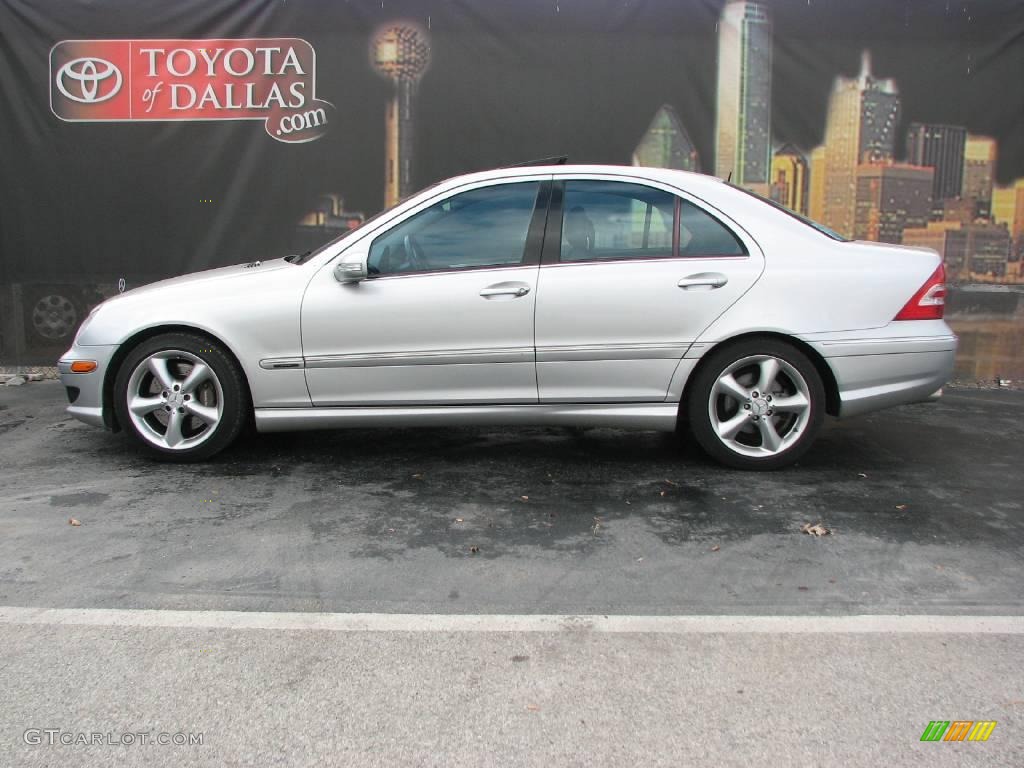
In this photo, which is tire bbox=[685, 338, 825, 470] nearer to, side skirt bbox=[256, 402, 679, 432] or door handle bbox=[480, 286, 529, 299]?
side skirt bbox=[256, 402, 679, 432]

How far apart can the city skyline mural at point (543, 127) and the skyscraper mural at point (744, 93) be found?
16mm

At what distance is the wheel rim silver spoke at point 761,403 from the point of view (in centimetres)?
444

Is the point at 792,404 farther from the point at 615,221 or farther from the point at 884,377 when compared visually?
the point at 615,221

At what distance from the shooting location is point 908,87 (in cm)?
719

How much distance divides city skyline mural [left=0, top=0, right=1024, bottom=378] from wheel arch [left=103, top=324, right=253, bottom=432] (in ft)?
9.78

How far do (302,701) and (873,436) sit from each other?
424 cm

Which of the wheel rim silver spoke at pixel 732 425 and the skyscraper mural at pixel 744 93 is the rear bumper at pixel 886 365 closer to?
the wheel rim silver spoke at pixel 732 425

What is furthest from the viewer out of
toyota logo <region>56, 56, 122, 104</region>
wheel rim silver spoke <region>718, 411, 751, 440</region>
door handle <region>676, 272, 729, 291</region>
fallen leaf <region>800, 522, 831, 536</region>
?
toyota logo <region>56, 56, 122, 104</region>

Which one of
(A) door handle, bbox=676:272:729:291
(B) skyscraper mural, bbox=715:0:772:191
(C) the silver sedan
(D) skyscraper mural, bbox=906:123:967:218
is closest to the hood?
(C) the silver sedan

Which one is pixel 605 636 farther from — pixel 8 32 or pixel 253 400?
pixel 8 32

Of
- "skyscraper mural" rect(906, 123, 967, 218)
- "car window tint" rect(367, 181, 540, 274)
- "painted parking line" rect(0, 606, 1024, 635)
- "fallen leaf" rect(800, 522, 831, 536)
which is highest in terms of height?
"skyscraper mural" rect(906, 123, 967, 218)

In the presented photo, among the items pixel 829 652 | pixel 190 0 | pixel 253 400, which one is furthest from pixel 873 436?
pixel 190 0

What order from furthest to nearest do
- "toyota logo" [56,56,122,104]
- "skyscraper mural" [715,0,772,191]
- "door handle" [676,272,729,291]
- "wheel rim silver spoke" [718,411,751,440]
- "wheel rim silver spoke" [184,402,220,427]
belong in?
"toyota logo" [56,56,122,104]
"skyscraper mural" [715,0,772,191]
"wheel rim silver spoke" [184,402,220,427]
"wheel rim silver spoke" [718,411,751,440]
"door handle" [676,272,729,291]

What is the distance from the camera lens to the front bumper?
4598mm
